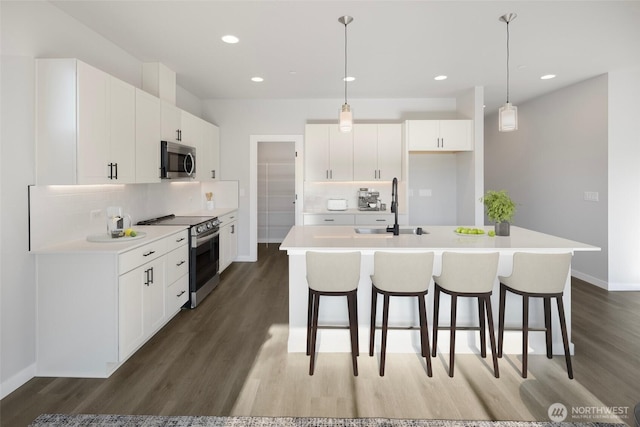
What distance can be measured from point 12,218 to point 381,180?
15.4ft

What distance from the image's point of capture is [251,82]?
5180 mm

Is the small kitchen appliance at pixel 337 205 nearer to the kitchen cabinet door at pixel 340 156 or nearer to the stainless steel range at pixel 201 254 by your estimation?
the kitchen cabinet door at pixel 340 156

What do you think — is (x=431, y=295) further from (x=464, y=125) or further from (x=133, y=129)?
(x=464, y=125)

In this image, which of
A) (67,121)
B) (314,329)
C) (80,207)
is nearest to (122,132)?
(67,121)

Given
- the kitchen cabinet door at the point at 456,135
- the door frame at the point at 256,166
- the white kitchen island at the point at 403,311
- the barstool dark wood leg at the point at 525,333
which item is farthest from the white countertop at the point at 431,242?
the door frame at the point at 256,166

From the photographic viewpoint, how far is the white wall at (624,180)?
465cm

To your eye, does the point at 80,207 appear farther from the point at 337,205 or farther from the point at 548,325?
the point at 548,325

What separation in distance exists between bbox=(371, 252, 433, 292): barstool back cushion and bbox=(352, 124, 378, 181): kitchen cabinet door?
3510mm

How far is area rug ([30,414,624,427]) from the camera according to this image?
2.11 metres

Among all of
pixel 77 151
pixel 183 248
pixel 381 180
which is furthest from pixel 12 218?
pixel 381 180

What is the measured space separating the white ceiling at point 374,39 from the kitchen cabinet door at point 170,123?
52 centimetres

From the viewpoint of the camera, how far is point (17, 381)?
2.50 metres

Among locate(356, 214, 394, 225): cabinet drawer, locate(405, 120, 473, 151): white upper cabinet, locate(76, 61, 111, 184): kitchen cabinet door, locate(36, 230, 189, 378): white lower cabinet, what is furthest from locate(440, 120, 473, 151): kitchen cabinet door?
locate(36, 230, 189, 378): white lower cabinet

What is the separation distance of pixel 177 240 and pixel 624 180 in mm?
5337
